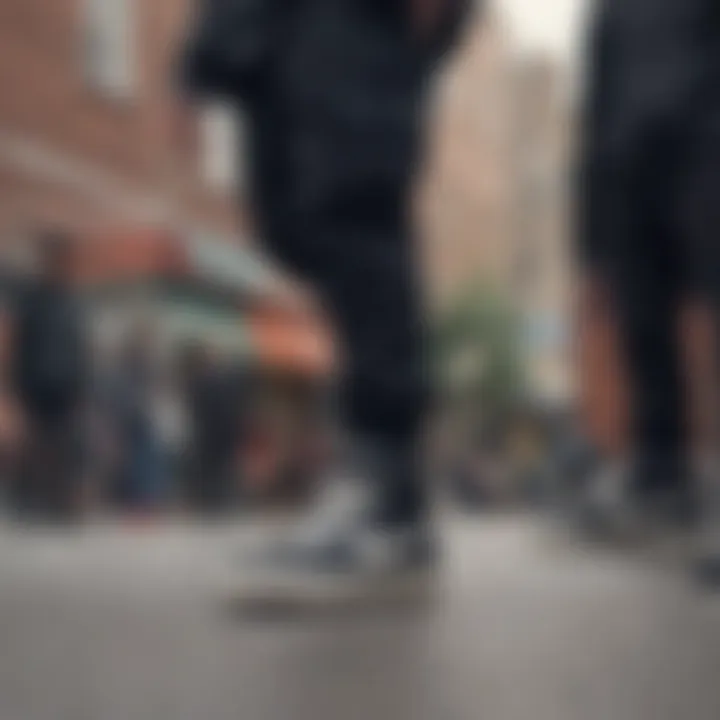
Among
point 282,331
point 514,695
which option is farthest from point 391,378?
point 514,695

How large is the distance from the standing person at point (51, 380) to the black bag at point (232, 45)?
0.41ft

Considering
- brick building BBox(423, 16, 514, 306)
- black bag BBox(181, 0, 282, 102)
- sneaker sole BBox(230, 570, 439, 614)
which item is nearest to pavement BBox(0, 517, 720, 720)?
sneaker sole BBox(230, 570, 439, 614)

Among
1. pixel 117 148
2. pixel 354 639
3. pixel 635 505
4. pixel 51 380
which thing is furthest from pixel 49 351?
pixel 635 505

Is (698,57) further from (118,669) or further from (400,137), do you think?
(118,669)

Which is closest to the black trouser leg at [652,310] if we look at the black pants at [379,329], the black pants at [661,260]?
the black pants at [661,260]

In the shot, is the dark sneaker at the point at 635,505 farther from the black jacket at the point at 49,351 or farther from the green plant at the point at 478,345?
the black jacket at the point at 49,351

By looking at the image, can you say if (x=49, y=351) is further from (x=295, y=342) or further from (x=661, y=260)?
(x=661, y=260)

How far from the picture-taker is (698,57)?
78 centimetres

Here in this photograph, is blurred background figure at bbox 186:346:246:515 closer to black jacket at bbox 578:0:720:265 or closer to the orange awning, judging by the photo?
the orange awning

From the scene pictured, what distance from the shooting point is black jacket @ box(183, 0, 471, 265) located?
0.79 metres

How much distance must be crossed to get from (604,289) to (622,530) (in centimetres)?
14

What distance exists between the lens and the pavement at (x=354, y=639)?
74cm

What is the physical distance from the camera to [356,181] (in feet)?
2.59

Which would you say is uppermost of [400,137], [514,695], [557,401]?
[400,137]
